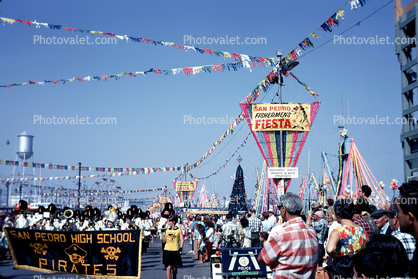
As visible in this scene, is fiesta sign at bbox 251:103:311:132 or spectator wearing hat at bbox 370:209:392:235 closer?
spectator wearing hat at bbox 370:209:392:235

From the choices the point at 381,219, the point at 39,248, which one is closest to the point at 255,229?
the point at 39,248

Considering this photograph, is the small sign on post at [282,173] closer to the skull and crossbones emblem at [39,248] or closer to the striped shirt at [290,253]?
the skull and crossbones emblem at [39,248]

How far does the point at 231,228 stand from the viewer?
50.7 ft

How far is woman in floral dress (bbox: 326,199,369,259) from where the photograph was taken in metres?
5.93

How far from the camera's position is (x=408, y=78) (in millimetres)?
30922

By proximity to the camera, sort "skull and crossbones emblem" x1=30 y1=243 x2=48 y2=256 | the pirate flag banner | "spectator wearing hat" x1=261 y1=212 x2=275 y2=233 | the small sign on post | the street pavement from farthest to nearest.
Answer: "spectator wearing hat" x1=261 y1=212 x2=275 y2=233, the small sign on post, the street pavement, "skull and crossbones emblem" x1=30 y1=243 x2=48 y2=256, the pirate flag banner

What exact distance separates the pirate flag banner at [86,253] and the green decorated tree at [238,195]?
35.0m

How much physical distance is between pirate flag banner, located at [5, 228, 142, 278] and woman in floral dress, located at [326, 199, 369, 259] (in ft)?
15.9

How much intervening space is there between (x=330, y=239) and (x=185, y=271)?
915 cm

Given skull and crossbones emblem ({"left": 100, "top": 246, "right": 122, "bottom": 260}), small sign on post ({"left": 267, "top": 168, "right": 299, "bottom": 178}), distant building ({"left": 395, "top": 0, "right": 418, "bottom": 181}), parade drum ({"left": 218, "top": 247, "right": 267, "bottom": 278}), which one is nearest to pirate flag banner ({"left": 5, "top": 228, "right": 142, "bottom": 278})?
skull and crossbones emblem ({"left": 100, "top": 246, "right": 122, "bottom": 260})

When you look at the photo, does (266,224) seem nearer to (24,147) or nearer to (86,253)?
(86,253)

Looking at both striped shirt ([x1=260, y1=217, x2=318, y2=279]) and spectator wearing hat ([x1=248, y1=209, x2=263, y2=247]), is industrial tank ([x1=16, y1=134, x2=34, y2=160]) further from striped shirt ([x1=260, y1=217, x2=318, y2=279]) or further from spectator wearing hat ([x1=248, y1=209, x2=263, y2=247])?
striped shirt ([x1=260, y1=217, x2=318, y2=279])

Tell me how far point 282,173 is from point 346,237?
7755 mm

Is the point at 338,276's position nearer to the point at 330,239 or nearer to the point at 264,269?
the point at 330,239
